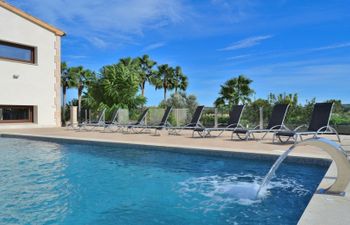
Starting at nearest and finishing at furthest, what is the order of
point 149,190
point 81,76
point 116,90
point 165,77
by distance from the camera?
point 149,190 → point 116,90 → point 81,76 → point 165,77

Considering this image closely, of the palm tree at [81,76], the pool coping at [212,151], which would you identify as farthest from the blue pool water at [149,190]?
the palm tree at [81,76]

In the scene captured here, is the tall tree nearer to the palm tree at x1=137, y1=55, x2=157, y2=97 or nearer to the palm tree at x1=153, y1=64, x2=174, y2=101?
the palm tree at x1=137, y1=55, x2=157, y2=97

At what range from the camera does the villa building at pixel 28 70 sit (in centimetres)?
1908

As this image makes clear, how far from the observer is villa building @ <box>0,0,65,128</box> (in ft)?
62.6

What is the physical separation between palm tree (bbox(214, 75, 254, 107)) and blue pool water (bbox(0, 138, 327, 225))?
2169 centimetres

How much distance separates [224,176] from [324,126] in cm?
438

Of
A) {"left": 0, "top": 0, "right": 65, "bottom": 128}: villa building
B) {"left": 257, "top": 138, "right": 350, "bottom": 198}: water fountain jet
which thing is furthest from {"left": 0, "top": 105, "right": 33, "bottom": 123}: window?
{"left": 257, "top": 138, "right": 350, "bottom": 198}: water fountain jet

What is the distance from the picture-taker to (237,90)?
29641 mm

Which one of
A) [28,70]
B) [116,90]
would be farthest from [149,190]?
[116,90]

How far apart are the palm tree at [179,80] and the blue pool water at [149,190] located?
1499 inches

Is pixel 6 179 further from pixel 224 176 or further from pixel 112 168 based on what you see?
pixel 224 176

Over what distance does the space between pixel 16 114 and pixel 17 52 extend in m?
3.71

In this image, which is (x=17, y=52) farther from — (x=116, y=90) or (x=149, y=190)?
(x=149, y=190)

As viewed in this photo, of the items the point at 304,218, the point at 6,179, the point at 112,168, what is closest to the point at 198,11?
the point at 112,168
